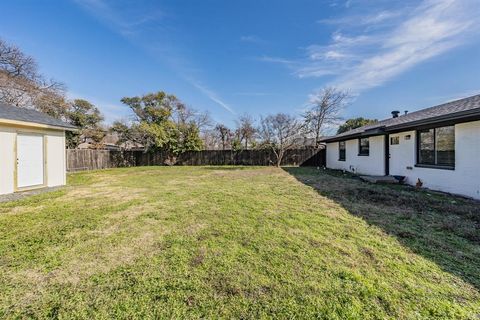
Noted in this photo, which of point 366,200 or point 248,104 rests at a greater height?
point 248,104

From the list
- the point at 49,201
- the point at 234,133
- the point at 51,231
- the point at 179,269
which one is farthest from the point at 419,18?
the point at 234,133

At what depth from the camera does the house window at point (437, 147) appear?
6.14m

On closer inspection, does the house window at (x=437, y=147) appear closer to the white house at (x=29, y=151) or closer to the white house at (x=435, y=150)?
the white house at (x=435, y=150)

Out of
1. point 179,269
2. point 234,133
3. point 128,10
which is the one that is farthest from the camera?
point 234,133

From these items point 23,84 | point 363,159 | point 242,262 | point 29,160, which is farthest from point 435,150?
point 23,84

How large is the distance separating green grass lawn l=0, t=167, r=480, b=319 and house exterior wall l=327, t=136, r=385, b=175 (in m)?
5.07

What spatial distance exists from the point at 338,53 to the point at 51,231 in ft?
47.4

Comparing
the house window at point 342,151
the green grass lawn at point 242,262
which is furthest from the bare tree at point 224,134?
the green grass lawn at point 242,262

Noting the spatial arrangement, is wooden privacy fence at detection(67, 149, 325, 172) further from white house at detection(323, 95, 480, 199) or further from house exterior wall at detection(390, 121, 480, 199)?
house exterior wall at detection(390, 121, 480, 199)

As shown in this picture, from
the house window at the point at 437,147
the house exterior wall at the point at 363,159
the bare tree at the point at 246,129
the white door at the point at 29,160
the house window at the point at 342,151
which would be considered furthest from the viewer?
the bare tree at the point at 246,129

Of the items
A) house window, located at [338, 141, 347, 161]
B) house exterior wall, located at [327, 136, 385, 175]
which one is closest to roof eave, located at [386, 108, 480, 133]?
house exterior wall, located at [327, 136, 385, 175]

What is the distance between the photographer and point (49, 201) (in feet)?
18.5

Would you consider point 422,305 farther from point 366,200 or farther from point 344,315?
point 366,200

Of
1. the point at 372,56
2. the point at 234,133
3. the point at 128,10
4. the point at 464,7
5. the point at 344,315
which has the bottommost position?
the point at 344,315
